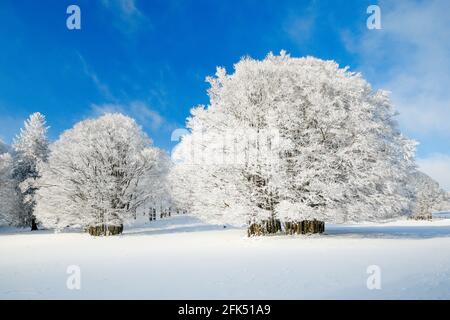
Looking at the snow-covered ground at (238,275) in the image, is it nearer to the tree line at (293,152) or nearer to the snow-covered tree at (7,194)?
the tree line at (293,152)

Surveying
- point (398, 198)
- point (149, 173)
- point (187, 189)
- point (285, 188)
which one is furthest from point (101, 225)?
point (398, 198)

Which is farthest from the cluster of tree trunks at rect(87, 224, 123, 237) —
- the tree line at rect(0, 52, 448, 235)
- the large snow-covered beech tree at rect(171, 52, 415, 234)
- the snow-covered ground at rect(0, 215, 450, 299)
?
the snow-covered ground at rect(0, 215, 450, 299)

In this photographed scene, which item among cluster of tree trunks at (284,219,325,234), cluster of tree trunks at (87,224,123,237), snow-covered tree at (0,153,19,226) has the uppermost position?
snow-covered tree at (0,153,19,226)

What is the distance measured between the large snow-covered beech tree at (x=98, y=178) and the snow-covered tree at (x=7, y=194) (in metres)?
14.5

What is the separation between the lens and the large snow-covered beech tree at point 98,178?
32.9 meters

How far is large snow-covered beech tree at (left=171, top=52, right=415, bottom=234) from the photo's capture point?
71.6ft

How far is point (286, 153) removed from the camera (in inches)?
914

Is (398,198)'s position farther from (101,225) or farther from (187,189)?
(101,225)

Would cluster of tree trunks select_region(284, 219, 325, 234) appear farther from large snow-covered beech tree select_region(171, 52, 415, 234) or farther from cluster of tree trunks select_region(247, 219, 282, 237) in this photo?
cluster of tree trunks select_region(247, 219, 282, 237)

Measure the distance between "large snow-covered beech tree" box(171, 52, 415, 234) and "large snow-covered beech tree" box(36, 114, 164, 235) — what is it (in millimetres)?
10687

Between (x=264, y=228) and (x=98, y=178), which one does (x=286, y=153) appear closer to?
(x=264, y=228)
